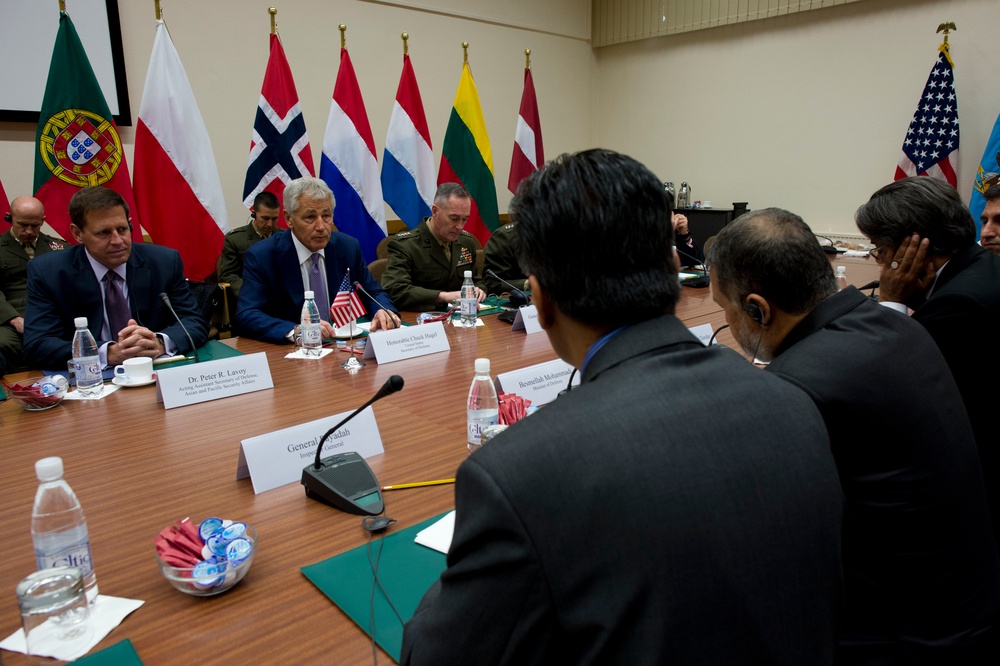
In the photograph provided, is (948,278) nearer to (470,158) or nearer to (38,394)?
(38,394)

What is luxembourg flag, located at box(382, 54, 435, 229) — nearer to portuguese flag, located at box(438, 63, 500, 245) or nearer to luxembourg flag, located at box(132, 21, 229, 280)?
portuguese flag, located at box(438, 63, 500, 245)

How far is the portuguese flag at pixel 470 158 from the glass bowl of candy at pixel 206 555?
4378mm

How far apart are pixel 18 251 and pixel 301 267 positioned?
217 centimetres

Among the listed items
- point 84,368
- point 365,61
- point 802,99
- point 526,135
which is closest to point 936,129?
point 802,99

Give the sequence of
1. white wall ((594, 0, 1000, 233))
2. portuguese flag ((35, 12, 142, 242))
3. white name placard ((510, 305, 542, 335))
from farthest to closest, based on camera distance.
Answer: white wall ((594, 0, 1000, 233))
portuguese flag ((35, 12, 142, 242))
white name placard ((510, 305, 542, 335))

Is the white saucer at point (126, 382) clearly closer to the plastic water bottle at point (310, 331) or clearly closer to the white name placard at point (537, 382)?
the plastic water bottle at point (310, 331)

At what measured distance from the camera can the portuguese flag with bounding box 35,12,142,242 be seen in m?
3.75

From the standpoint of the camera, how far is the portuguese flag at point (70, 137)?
3.75 meters

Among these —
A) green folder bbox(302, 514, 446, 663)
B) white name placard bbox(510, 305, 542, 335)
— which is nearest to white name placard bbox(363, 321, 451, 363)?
white name placard bbox(510, 305, 542, 335)

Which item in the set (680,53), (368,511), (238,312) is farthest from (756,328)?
(680,53)

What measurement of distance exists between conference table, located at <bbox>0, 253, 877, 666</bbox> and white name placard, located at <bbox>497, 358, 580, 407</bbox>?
170 millimetres

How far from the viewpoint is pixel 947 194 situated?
1881 millimetres

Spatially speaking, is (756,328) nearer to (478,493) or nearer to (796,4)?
(478,493)

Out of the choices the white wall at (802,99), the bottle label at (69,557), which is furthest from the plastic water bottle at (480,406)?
the white wall at (802,99)
